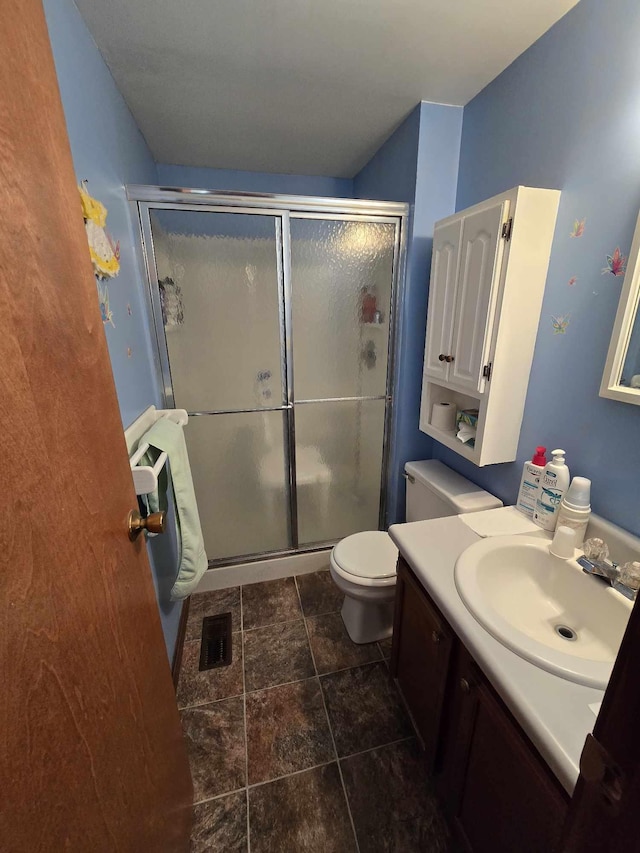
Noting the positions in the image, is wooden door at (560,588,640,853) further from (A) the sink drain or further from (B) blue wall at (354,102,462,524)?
(B) blue wall at (354,102,462,524)

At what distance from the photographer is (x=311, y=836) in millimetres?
1029

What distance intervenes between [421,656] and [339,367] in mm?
1362

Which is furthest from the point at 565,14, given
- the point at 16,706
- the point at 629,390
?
the point at 16,706

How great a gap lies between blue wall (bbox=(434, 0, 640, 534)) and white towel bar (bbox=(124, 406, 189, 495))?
4.28ft

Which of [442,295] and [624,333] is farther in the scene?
[442,295]

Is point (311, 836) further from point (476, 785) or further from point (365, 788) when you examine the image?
point (476, 785)

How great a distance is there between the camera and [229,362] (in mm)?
1790

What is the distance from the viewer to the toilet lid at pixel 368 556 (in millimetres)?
1495

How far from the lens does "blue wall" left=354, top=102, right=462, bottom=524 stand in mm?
1521

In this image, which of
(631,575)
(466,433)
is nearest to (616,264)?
(466,433)

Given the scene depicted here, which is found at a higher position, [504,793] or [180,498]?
[180,498]

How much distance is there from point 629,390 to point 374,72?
141 cm

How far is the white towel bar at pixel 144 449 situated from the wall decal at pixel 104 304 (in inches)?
14.0

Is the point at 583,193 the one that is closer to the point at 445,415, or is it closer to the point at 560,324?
the point at 560,324
